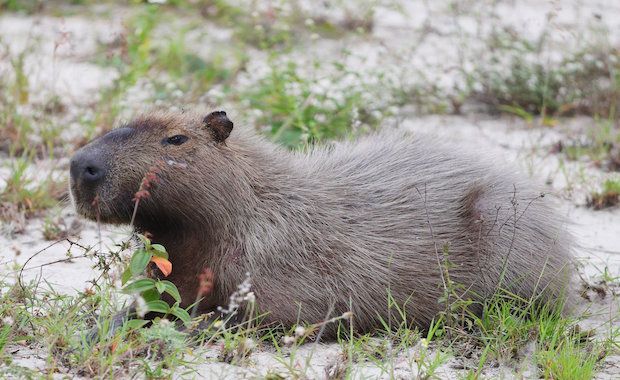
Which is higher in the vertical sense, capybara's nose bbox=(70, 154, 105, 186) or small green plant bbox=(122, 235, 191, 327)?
capybara's nose bbox=(70, 154, 105, 186)

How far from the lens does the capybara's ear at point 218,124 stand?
14.1ft

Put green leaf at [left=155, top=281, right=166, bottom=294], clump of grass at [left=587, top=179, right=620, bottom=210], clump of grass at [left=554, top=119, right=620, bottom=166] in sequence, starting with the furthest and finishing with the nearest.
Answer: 1. clump of grass at [left=554, top=119, right=620, bottom=166]
2. clump of grass at [left=587, top=179, right=620, bottom=210]
3. green leaf at [left=155, top=281, right=166, bottom=294]

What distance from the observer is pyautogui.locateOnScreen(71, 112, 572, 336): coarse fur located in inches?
164

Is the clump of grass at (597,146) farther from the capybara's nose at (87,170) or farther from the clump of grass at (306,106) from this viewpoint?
the capybara's nose at (87,170)

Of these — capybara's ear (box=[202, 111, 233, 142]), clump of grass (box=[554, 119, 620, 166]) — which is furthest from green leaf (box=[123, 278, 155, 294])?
clump of grass (box=[554, 119, 620, 166])

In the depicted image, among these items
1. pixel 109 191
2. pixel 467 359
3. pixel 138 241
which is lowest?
Result: pixel 467 359

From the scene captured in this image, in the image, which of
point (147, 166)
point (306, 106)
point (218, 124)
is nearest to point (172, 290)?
point (147, 166)

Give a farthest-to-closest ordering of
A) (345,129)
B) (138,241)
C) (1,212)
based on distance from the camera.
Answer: (345,129) < (1,212) < (138,241)

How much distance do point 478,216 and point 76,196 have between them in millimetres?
1798

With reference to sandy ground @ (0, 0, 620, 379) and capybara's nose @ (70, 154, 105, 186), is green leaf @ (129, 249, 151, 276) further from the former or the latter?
capybara's nose @ (70, 154, 105, 186)

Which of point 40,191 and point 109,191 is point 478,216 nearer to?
point 109,191

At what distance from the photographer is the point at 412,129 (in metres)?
6.98

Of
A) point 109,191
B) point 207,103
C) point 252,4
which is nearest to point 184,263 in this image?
point 109,191

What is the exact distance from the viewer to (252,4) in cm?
866
